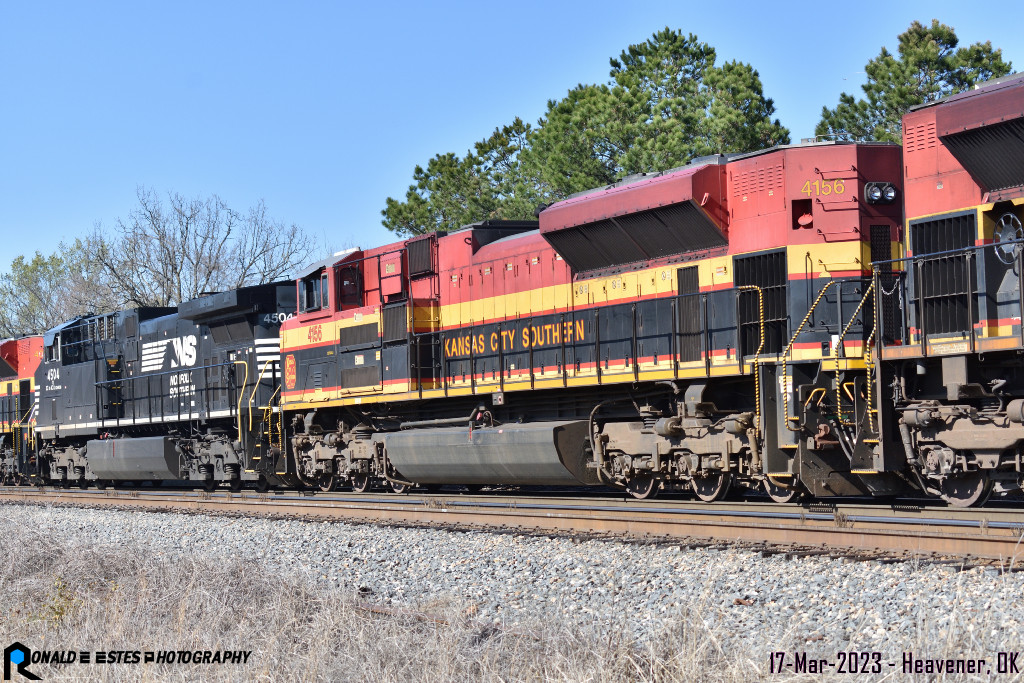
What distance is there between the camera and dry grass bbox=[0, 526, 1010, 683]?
555 centimetres

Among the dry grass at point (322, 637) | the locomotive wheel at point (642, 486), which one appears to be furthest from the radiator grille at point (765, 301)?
the dry grass at point (322, 637)

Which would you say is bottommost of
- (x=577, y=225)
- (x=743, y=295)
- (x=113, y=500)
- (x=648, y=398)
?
(x=113, y=500)

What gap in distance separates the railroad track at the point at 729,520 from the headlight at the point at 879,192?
10.1 ft

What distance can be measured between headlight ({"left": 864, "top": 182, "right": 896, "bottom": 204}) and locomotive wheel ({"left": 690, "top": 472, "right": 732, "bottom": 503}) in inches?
127

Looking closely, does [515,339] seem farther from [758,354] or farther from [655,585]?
[655,585]

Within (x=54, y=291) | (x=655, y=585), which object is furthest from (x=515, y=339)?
(x=54, y=291)

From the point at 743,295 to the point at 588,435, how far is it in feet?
8.95

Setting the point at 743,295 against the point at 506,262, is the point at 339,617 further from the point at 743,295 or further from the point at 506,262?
the point at 506,262

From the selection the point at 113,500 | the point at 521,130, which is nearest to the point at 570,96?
the point at 521,130

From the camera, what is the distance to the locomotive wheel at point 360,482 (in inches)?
664

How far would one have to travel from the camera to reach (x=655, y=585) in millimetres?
8055

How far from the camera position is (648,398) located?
13.0 metres

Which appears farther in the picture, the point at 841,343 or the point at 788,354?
the point at 788,354

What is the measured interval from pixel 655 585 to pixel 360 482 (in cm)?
959
